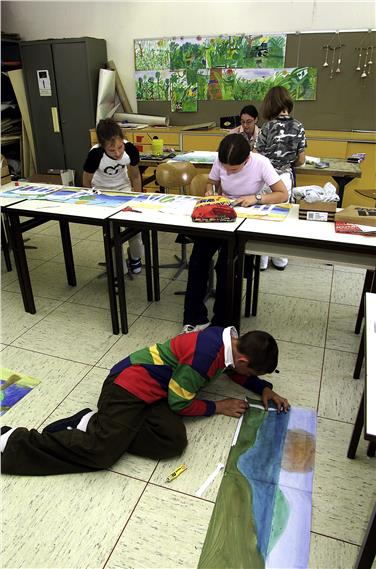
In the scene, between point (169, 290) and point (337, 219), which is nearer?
point (337, 219)

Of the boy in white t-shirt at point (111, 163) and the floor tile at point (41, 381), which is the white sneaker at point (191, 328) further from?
the boy in white t-shirt at point (111, 163)

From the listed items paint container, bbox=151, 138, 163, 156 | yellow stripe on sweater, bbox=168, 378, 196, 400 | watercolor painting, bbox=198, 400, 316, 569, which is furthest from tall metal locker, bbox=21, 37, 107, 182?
watercolor painting, bbox=198, 400, 316, 569

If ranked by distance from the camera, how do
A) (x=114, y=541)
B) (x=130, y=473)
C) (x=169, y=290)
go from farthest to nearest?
(x=169, y=290) → (x=130, y=473) → (x=114, y=541)

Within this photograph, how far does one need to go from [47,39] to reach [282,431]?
212 inches

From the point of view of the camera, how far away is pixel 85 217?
7.02 feet

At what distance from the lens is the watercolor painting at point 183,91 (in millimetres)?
4828

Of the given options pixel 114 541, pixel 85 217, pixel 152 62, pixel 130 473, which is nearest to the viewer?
pixel 114 541

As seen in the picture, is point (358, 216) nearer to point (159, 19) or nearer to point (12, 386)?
point (12, 386)

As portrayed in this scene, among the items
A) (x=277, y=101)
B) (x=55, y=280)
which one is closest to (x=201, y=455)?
(x=55, y=280)

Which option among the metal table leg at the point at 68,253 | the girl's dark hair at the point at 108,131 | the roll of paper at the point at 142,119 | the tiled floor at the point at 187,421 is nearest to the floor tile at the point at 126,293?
the tiled floor at the point at 187,421

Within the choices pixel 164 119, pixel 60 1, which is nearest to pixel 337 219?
pixel 164 119

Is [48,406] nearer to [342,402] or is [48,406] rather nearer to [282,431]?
[282,431]

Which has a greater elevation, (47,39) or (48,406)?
(47,39)

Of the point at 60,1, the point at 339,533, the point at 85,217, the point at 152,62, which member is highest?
the point at 60,1
